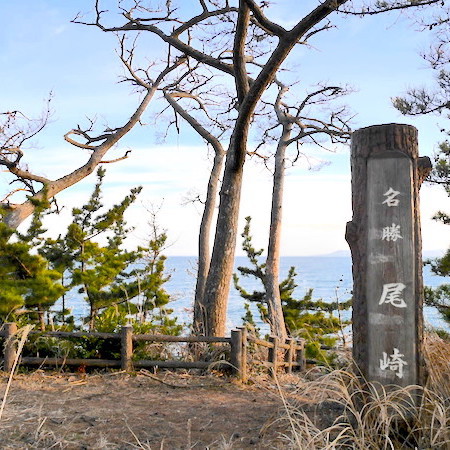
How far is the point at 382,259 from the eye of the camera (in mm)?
3701

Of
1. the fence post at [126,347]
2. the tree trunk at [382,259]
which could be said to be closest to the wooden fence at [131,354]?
the fence post at [126,347]

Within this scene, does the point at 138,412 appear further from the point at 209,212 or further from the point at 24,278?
the point at 209,212

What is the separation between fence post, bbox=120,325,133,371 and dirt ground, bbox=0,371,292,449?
0.15 meters

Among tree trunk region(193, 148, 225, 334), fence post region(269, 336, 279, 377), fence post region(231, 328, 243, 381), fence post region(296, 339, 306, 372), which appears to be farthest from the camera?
tree trunk region(193, 148, 225, 334)

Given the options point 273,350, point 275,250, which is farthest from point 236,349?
point 275,250

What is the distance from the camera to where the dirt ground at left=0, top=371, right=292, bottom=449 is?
3910 millimetres

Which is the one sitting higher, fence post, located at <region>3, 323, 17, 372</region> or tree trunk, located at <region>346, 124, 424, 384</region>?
tree trunk, located at <region>346, 124, 424, 384</region>

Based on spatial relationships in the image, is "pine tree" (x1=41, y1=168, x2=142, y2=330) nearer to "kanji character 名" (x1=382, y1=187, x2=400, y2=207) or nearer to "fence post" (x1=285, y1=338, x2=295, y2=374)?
"fence post" (x1=285, y1=338, x2=295, y2=374)

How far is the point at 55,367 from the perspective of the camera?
6578mm

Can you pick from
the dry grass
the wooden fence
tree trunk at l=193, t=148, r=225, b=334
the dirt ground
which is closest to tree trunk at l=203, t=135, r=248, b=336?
the wooden fence

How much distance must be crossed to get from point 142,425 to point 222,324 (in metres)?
3.22

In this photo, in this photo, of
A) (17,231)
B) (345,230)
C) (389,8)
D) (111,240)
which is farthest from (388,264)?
(111,240)

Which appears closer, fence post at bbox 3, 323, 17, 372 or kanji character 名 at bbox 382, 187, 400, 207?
kanji character 名 at bbox 382, 187, 400, 207

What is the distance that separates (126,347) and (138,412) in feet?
5.58
